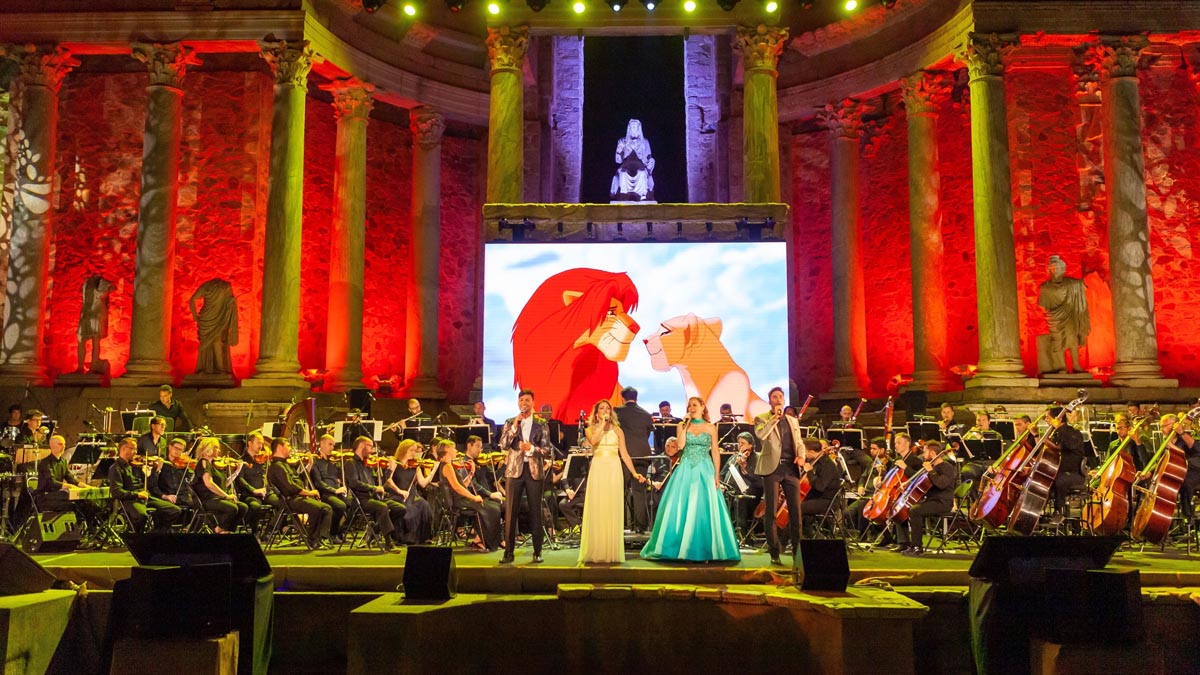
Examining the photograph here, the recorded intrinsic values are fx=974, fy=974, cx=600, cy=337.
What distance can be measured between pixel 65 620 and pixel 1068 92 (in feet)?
63.2

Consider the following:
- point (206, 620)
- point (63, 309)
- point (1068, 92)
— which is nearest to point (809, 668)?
point (206, 620)

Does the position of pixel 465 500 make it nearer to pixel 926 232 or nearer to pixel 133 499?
pixel 133 499

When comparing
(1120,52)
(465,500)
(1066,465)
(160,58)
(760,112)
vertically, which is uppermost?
(160,58)

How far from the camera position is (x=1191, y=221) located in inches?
750

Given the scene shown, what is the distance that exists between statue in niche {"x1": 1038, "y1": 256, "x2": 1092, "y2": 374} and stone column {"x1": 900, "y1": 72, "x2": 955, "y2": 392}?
6.93 ft

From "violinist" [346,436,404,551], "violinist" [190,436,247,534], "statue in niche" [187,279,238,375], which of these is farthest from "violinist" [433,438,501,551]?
"statue in niche" [187,279,238,375]

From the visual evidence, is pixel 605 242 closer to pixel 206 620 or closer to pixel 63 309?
pixel 63 309

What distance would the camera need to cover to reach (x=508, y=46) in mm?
18797

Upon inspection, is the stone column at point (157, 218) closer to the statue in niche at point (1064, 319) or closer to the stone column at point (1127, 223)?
the statue in niche at point (1064, 319)

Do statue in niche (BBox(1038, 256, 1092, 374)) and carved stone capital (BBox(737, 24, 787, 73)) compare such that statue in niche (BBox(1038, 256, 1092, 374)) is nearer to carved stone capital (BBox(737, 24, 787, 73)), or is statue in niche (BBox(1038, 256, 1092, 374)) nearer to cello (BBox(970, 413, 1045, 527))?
carved stone capital (BBox(737, 24, 787, 73))

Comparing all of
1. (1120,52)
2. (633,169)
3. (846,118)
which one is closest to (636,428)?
(633,169)

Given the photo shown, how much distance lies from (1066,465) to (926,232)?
28.8 ft

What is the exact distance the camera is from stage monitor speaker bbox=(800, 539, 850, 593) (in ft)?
23.2

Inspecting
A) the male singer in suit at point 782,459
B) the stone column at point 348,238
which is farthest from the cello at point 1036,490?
the stone column at point 348,238
